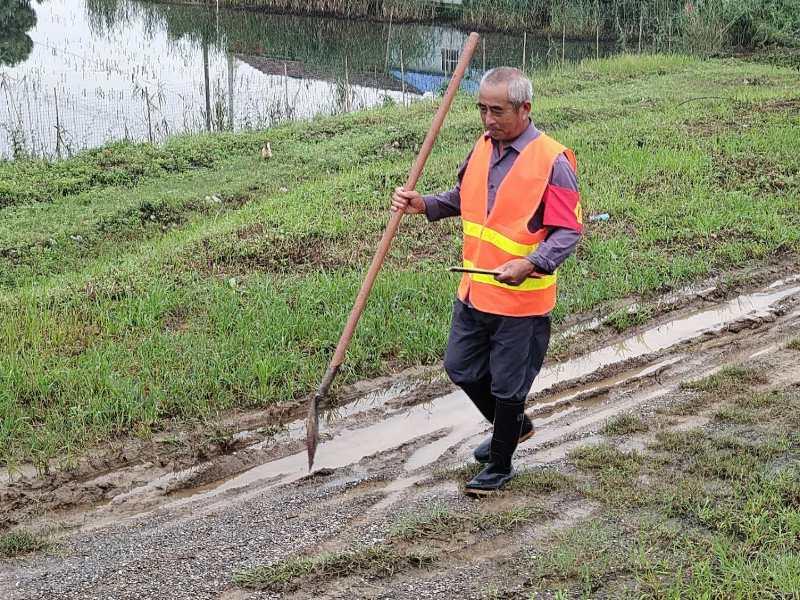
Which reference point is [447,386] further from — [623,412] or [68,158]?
[68,158]

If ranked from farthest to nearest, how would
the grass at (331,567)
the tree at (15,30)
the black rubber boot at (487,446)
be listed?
the tree at (15,30) < the black rubber boot at (487,446) < the grass at (331,567)

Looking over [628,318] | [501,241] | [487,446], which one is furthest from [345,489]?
[628,318]

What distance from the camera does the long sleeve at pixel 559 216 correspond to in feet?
12.5

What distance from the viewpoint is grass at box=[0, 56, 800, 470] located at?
18.0ft

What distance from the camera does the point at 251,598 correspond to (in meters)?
3.50

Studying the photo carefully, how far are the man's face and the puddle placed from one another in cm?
174

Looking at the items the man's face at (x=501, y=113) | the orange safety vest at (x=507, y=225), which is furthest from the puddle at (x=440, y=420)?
the man's face at (x=501, y=113)

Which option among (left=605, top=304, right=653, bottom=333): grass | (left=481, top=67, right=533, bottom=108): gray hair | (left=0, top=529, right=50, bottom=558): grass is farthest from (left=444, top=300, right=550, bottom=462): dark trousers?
(left=605, top=304, right=653, bottom=333): grass

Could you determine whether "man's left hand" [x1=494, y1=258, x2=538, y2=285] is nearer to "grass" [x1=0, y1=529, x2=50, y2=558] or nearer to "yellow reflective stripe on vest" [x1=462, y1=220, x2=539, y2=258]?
"yellow reflective stripe on vest" [x1=462, y1=220, x2=539, y2=258]

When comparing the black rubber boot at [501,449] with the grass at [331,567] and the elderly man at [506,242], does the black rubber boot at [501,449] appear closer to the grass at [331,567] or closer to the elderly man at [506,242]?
the elderly man at [506,242]

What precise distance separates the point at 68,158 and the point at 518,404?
28.0 ft

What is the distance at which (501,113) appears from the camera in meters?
3.82

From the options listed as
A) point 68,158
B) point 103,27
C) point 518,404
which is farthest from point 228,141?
point 103,27

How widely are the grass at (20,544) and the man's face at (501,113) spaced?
259cm
